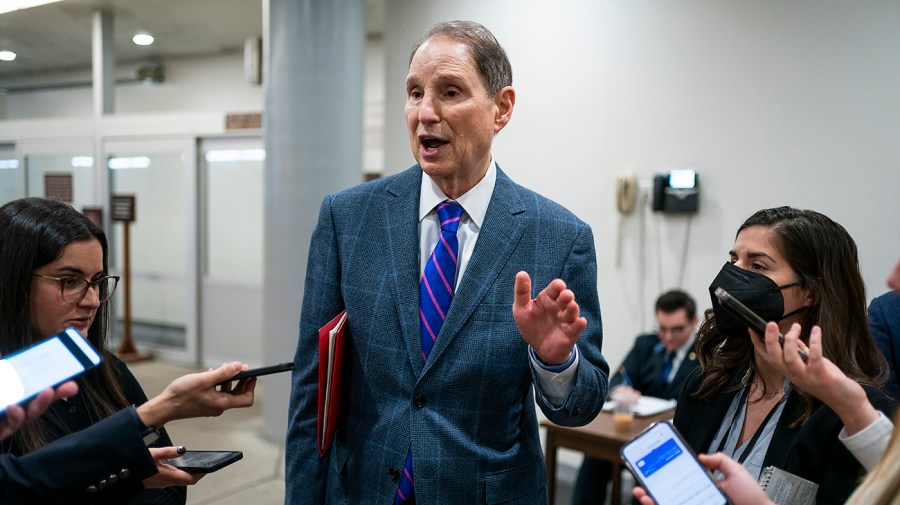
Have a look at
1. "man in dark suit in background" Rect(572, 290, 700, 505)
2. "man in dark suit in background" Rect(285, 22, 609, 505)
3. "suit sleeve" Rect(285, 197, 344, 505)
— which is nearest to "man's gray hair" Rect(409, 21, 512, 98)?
"man in dark suit in background" Rect(285, 22, 609, 505)

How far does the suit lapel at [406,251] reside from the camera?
139 centimetres

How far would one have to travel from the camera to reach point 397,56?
16.2ft

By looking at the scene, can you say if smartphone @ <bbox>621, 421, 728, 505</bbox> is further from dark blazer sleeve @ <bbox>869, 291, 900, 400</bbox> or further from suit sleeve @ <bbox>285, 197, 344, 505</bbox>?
dark blazer sleeve @ <bbox>869, 291, 900, 400</bbox>

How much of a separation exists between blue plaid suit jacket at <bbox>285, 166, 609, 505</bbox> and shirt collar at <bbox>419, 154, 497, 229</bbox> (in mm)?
22

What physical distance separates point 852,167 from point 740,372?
2.65 meters

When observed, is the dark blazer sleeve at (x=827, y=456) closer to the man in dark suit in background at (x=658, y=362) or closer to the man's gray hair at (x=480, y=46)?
the man's gray hair at (x=480, y=46)

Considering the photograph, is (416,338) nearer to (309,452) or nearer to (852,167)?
(309,452)

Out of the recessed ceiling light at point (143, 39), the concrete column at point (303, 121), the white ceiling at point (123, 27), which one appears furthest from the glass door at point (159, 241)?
the concrete column at point (303, 121)

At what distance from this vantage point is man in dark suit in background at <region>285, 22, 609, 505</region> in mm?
1367

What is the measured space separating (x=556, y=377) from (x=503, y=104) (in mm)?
625

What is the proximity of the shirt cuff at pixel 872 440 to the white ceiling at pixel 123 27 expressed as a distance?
5.48 meters

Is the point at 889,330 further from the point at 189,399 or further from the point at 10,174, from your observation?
the point at 10,174

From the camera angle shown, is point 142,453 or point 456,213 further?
point 456,213

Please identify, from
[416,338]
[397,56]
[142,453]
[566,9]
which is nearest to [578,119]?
[566,9]
